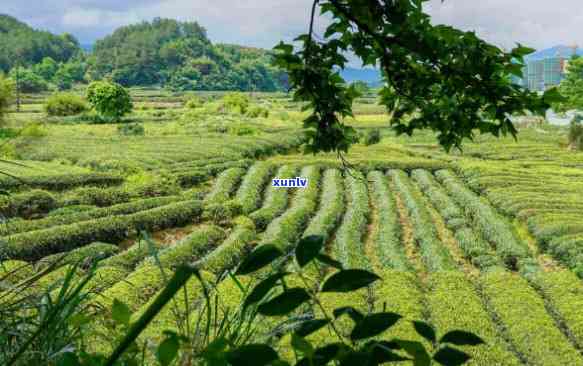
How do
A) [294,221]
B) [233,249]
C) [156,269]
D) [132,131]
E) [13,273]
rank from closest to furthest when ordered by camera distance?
[13,273]
[156,269]
[233,249]
[294,221]
[132,131]

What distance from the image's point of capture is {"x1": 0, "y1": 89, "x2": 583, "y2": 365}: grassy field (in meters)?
10.0

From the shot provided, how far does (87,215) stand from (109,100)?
34795 mm

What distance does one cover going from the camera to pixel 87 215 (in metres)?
16.5

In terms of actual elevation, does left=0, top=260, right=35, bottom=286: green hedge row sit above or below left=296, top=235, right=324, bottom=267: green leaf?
below

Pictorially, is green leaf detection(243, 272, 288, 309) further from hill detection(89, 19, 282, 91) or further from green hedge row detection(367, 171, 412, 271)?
hill detection(89, 19, 282, 91)

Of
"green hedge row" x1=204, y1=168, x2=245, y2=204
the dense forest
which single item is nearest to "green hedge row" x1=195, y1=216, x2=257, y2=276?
"green hedge row" x1=204, y1=168, x2=245, y2=204

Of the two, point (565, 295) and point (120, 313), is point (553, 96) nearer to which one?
point (120, 313)

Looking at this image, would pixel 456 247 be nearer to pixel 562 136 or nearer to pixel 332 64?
pixel 332 64

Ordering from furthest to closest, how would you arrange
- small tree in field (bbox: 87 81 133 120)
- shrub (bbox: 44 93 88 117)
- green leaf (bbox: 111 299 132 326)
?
shrub (bbox: 44 93 88 117) < small tree in field (bbox: 87 81 133 120) < green leaf (bbox: 111 299 132 326)

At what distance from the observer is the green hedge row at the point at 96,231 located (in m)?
13.6

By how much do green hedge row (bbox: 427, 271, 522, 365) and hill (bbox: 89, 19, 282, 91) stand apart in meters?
91.0

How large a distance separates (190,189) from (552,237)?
14.2 metres

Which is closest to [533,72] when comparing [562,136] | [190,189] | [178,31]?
[178,31]

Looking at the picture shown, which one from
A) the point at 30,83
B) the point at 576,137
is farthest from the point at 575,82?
the point at 30,83
